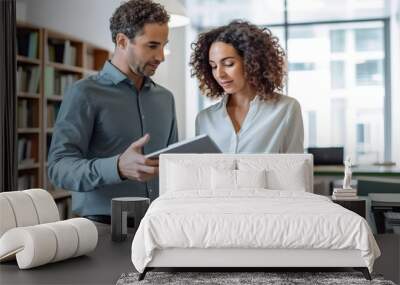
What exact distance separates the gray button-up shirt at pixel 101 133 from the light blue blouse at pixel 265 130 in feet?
1.11

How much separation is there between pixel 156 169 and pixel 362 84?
7939 millimetres

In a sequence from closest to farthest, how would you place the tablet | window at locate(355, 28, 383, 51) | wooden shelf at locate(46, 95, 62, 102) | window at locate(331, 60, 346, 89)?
the tablet
wooden shelf at locate(46, 95, 62, 102)
window at locate(355, 28, 383, 51)
window at locate(331, 60, 346, 89)

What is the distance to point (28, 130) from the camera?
18.5ft

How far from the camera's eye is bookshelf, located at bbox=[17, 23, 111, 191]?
222 inches

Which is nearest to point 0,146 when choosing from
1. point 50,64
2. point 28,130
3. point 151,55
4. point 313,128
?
point 28,130

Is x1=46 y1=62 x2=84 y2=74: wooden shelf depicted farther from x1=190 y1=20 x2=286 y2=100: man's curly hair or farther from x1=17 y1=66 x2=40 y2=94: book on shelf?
x1=190 y1=20 x2=286 y2=100: man's curly hair

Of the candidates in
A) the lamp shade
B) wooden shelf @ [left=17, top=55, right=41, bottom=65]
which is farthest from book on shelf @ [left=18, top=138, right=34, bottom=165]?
the lamp shade

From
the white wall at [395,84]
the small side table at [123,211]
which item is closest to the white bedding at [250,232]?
the small side table at [123,211]

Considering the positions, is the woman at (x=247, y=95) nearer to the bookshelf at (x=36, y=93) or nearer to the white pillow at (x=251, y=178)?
the white pillow at (x=251, y=178)

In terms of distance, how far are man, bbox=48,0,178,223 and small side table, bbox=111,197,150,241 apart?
14 centimetres

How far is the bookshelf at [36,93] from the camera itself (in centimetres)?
563

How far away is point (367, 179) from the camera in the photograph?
5.03 metres

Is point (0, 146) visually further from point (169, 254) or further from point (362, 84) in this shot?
point (362, 84)

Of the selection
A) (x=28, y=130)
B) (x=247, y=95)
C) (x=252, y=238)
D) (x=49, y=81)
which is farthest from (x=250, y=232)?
(x=49, y=81)
